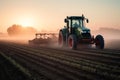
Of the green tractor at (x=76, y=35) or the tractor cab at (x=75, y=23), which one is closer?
the green tractor at (x=76, y=35)

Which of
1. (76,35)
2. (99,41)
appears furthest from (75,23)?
(99,41)

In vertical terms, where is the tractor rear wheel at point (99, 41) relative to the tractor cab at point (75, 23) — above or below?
below

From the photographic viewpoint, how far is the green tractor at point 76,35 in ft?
51.4

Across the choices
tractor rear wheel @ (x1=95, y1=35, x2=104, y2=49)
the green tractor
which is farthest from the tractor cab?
tractor rear wheel @ (x1=95, y1=35, x2=104, y2=49)

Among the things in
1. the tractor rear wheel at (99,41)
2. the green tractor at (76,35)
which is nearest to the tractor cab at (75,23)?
the green tractor at (76,35)

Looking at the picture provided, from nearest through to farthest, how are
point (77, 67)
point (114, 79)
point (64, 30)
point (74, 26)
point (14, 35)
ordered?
point (114, 79) < point (77, 67) < point (74, 26) < point (64, 30) < point (14, 35)

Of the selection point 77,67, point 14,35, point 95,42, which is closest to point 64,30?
point 95,42

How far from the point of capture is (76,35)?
16781 mm

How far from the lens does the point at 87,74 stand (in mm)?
7086

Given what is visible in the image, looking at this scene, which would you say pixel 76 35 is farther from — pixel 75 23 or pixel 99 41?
pixel 99 41

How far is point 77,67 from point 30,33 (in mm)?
119037

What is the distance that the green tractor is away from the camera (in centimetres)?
1566

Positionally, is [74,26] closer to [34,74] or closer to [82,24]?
[82,24]

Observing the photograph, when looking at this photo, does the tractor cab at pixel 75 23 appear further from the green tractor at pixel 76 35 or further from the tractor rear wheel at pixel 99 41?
the tractor rear wheel at pixel 99 41
